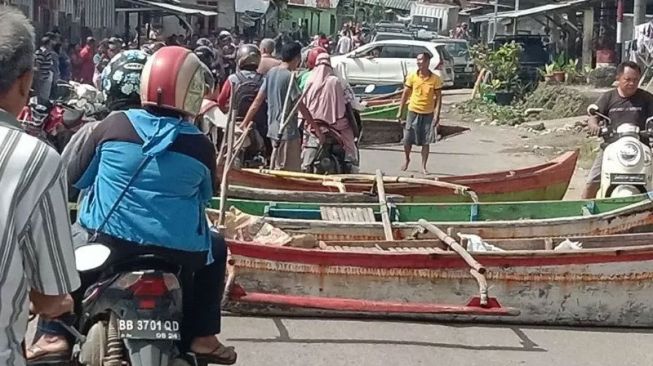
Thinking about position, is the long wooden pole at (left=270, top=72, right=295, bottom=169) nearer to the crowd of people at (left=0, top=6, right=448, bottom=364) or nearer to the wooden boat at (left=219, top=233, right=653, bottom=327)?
the crowd of people at (left=0, top=6, right=448, bottom=364)

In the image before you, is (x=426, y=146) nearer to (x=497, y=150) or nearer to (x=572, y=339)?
(x=497, y=150)

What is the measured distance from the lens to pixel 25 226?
2672 millimetres

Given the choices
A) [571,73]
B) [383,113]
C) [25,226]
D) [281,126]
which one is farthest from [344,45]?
[25,226]

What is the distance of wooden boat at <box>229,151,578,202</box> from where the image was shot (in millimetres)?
10148

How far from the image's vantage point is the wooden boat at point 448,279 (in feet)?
24.0

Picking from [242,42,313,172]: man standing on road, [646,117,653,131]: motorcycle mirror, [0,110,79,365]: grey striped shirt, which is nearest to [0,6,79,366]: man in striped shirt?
[0,110,79,365]: grey striped shirt

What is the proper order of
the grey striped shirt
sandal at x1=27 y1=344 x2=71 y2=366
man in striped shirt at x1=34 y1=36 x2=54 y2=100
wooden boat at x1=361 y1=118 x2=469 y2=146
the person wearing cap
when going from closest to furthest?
the grey striped shirt → sandal at x1=27 y1=344 x2=71 y2=366 → man in striped shirt at x1=34 y1=36 x2=54 y2=100 → wooden boat at x1=361 y1=118 x2=469 y2=146 → the person wearing cap

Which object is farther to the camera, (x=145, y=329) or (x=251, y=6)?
(x=251, y=6)

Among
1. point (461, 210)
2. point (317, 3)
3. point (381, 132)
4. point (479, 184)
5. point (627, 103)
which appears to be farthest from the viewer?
point (317, 3)

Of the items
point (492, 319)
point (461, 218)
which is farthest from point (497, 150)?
point (492, 319)

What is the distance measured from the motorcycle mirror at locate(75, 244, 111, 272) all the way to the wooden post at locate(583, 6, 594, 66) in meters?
28.6

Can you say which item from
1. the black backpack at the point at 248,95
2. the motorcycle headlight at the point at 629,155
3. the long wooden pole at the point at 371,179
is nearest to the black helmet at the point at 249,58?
the black backpack at the point at 248,95

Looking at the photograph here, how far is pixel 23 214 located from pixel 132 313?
1377 mm

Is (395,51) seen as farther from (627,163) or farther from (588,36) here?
(627,163)
